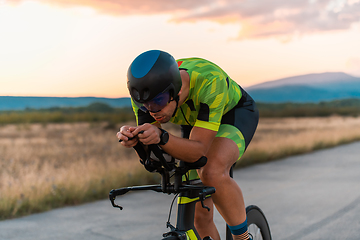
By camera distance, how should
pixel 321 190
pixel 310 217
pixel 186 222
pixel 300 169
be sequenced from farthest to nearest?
pixel 300 169 → pixel 321 190 → pixel 310 217 → pixel 186 222

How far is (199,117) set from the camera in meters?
2.43

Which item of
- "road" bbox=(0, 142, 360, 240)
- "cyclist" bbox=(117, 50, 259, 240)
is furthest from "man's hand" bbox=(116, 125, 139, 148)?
"road" bbox=(0, 142, 360, 240)

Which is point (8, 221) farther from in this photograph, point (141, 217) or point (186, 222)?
point (186, 222)

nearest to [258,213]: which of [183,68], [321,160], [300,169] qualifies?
[183,68]

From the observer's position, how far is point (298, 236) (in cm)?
488

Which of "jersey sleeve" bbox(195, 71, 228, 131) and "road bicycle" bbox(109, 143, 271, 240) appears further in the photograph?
"jersey sleeve" bbox(195, 71, 228, 131)

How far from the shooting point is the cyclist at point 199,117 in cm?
211

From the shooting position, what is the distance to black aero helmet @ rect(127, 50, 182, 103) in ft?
6.89

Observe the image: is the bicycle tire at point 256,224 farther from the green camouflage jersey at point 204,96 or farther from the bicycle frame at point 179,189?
the green camouflage jersey at point 204,96

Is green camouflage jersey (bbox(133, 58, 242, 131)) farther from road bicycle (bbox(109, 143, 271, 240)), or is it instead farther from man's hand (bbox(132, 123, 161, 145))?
man's hand (bbox(132, 123, 161, 145))

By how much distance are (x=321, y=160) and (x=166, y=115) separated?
10728mm

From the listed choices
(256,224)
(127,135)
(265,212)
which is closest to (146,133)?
(127,135)

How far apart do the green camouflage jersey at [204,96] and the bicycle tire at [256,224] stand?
0.88 m

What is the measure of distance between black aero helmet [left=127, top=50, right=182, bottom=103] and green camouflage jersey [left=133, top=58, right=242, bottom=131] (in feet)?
1.03
